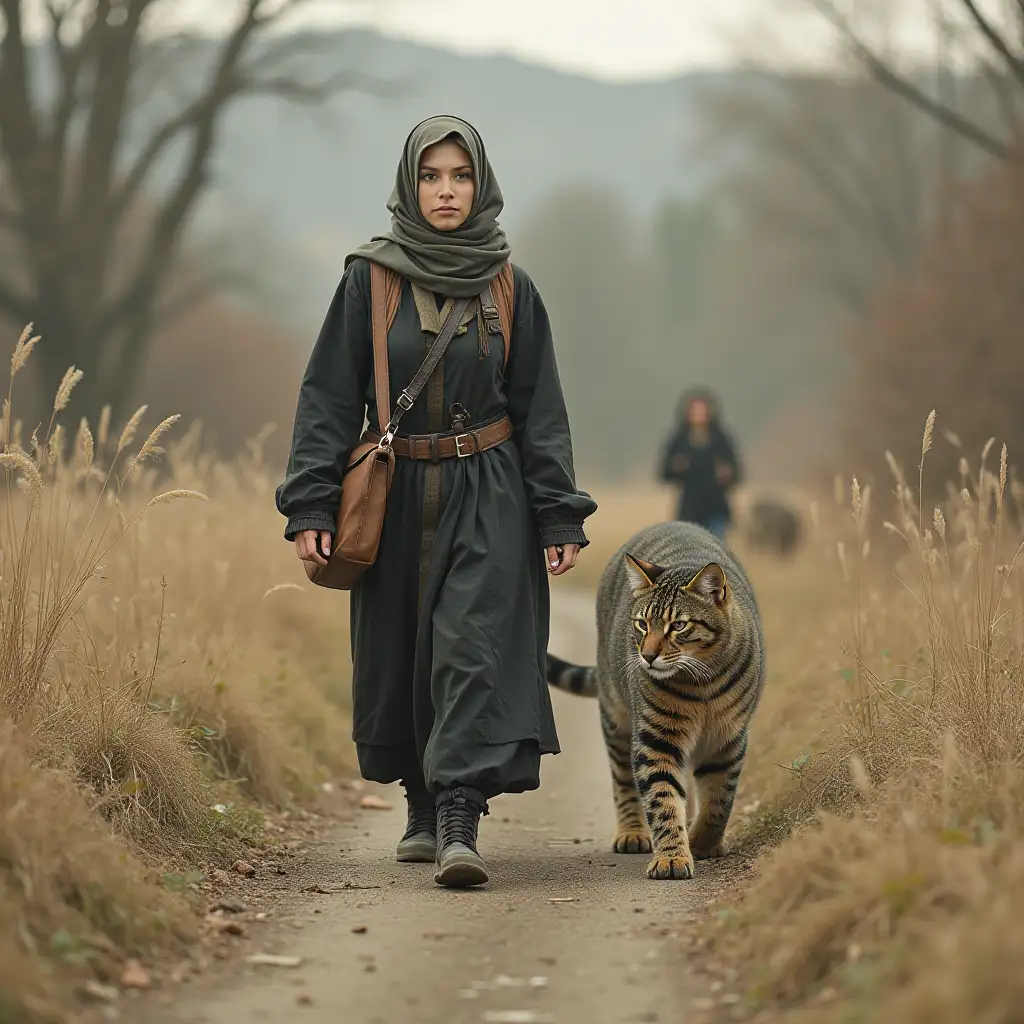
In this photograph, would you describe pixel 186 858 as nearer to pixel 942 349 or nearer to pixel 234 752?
pixel 234 752

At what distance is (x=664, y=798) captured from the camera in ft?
18.8

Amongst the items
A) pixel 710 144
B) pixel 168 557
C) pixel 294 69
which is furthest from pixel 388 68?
pixel 710 144

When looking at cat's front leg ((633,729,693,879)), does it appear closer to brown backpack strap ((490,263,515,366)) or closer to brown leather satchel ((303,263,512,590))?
brown leather satchel ((303,263,512,590))

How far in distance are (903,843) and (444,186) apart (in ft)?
9.65

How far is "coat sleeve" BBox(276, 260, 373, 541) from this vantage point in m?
5.70

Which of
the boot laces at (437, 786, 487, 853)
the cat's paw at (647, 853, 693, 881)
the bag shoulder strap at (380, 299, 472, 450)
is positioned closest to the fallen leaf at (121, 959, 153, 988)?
the boot laces at (437, 786, 487, 853)

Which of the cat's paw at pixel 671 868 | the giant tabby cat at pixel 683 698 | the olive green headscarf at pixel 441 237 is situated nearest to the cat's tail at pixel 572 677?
the giant tabby cat at pixel 683 698

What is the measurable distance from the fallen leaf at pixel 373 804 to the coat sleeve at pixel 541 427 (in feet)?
7.33

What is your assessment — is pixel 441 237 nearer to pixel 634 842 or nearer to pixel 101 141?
pixel 634 842

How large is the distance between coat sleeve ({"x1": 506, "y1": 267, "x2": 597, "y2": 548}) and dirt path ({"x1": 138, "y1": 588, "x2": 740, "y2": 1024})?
1266mm

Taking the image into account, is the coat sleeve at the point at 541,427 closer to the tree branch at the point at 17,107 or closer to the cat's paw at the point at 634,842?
the cat's paw at the point at 634,842

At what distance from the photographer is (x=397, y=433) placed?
5.84 metres

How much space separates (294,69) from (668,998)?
1552cm

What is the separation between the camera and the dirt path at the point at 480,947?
398cm
